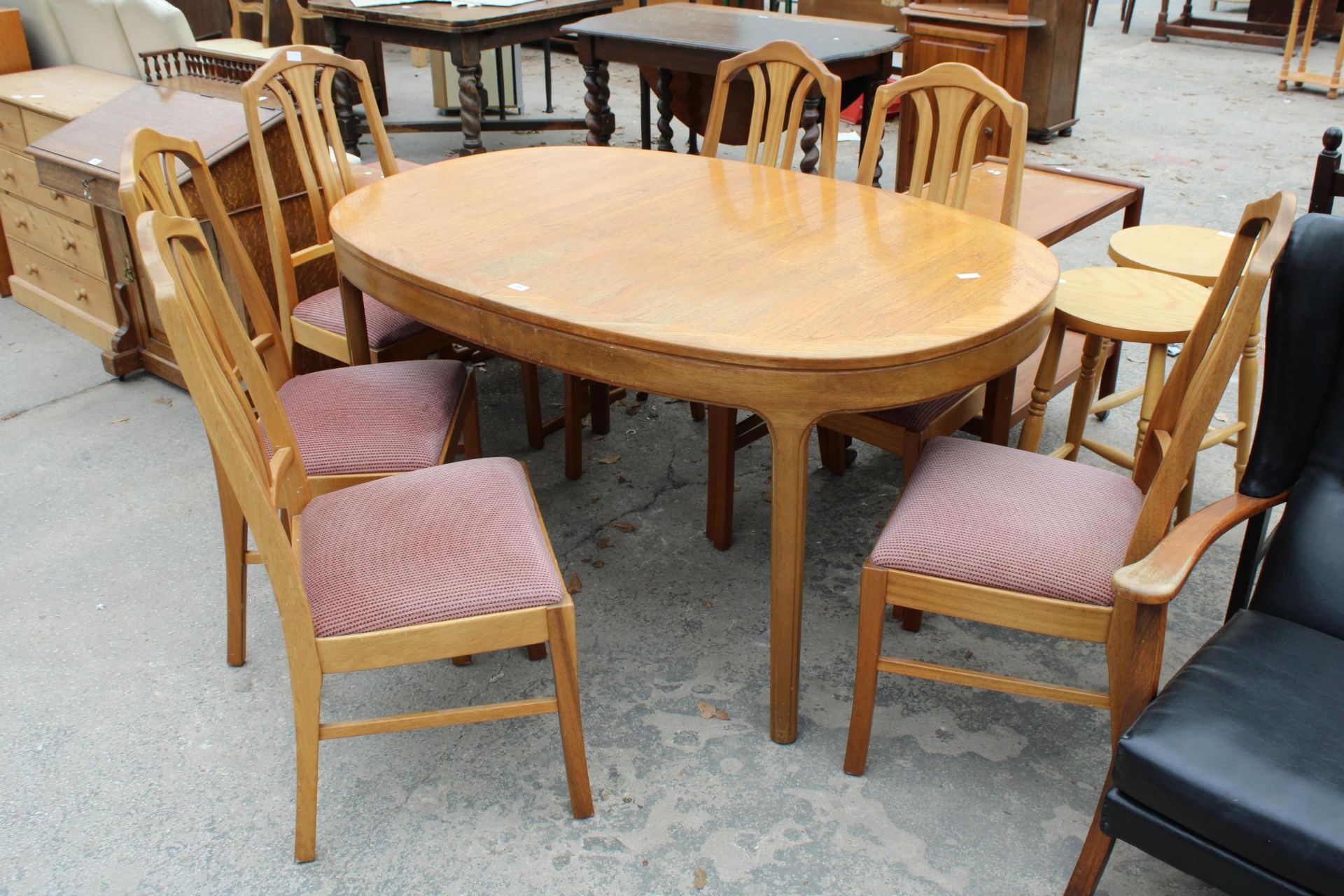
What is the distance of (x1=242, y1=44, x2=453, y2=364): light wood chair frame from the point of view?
2.79 meters

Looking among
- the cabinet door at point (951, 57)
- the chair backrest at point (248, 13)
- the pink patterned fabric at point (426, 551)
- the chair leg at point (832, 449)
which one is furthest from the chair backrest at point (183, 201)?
the chair backrest at point (248, 13)

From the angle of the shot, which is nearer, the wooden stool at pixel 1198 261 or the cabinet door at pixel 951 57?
the wooden stool at pixel 1198 261

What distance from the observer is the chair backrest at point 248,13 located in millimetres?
6438

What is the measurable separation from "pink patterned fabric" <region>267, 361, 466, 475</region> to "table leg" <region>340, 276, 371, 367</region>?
0.17 m

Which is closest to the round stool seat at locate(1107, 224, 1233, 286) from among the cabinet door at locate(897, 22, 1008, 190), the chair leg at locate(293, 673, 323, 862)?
the chair leg at locate(293, 673, 323, 862)

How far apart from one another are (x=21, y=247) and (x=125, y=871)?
3083 millimetres

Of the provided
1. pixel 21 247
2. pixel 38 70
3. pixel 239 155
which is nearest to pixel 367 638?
pixel 239 155

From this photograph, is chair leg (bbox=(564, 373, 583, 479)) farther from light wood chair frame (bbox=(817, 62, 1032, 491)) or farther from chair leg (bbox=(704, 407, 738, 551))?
light wood chair frame (bbox=(817, 62, 1032, 491))

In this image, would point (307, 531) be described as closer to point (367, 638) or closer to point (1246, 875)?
point (367, 638)

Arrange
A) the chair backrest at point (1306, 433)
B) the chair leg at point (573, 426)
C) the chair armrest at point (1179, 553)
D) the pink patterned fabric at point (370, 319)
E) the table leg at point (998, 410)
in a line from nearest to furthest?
the chair armrest at point (1179, 553)
the chair backrest at point (1306, 433)
the table leg at point (998, 410)
the pink patterned fabric at point (370, 319)
the chair leg at point (573, 426)

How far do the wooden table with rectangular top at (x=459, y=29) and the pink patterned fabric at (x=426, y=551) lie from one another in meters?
3.18

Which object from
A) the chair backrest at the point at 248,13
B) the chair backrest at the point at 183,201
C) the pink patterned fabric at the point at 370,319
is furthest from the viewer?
the chair backrest at the point at 248,13

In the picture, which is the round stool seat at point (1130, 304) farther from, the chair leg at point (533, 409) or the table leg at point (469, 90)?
the table leg at point (469, 90)

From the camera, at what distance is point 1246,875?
4.71 ft
